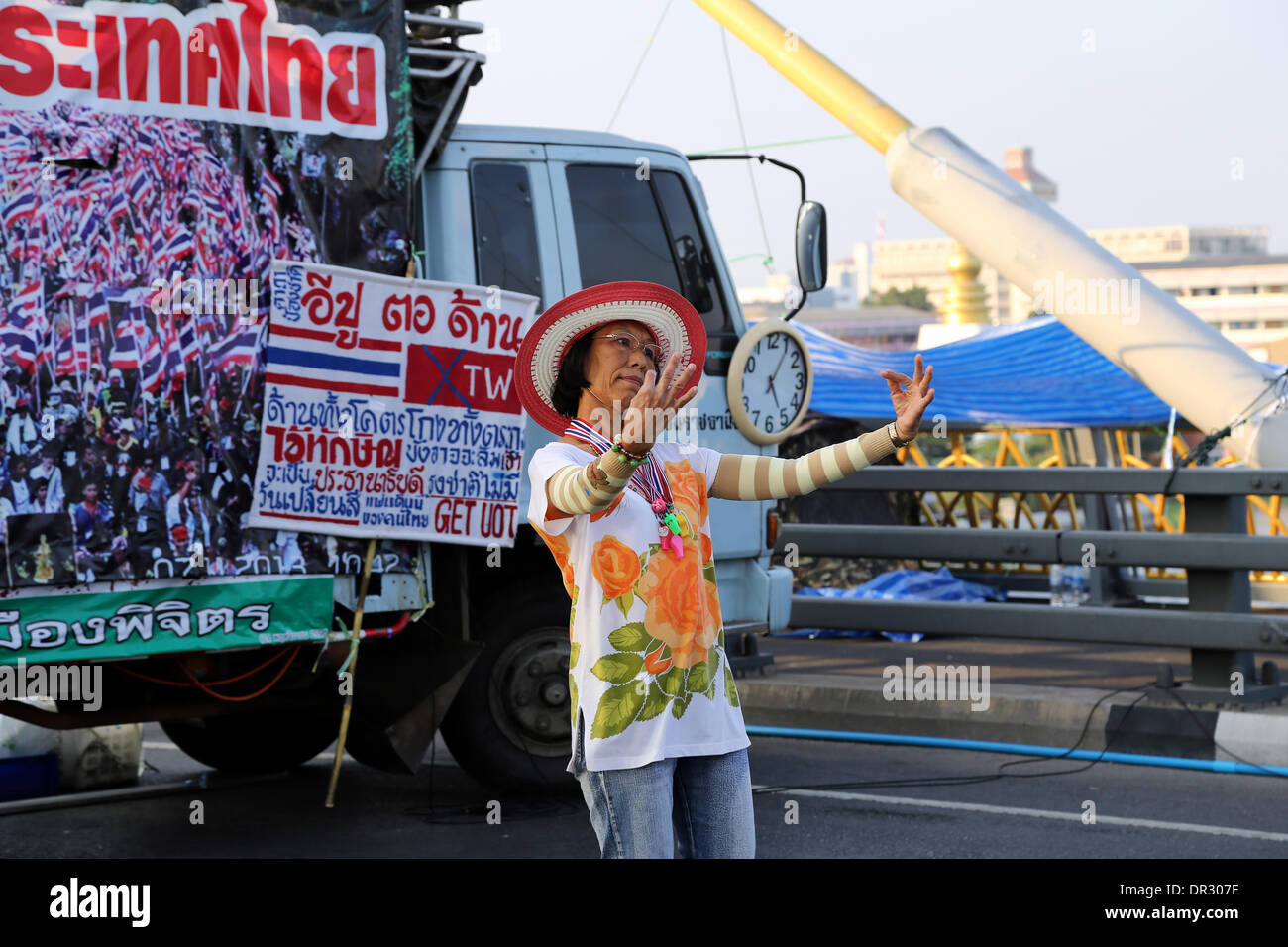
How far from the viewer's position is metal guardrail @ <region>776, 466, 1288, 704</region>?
335 inches

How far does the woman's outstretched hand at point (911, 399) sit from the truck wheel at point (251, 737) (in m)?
5.28

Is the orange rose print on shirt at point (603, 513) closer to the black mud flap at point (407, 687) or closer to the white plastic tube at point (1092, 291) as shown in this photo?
the black mud flap at point (407, 687)

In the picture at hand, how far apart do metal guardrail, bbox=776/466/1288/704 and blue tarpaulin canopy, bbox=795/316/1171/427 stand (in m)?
5.17

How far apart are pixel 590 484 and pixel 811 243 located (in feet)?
15.3

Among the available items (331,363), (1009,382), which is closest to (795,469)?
(331,363)

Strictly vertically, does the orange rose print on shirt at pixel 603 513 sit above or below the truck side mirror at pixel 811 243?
below

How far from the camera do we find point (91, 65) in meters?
5.93

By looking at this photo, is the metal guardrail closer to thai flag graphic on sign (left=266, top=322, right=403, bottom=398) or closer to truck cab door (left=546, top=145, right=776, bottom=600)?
truck cab door (left=546, top=145, right=776, bottom=600)

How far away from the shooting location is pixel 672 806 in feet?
12.1

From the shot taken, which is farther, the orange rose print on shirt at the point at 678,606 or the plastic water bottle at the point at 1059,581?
the plastic water bottle at the point at 1059,581

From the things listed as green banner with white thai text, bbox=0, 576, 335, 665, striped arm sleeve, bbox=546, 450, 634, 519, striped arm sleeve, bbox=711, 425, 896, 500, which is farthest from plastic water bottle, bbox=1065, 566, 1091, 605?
striped arm sleeve, bbox=546, 450, 634, 519

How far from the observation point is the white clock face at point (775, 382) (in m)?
7.85
